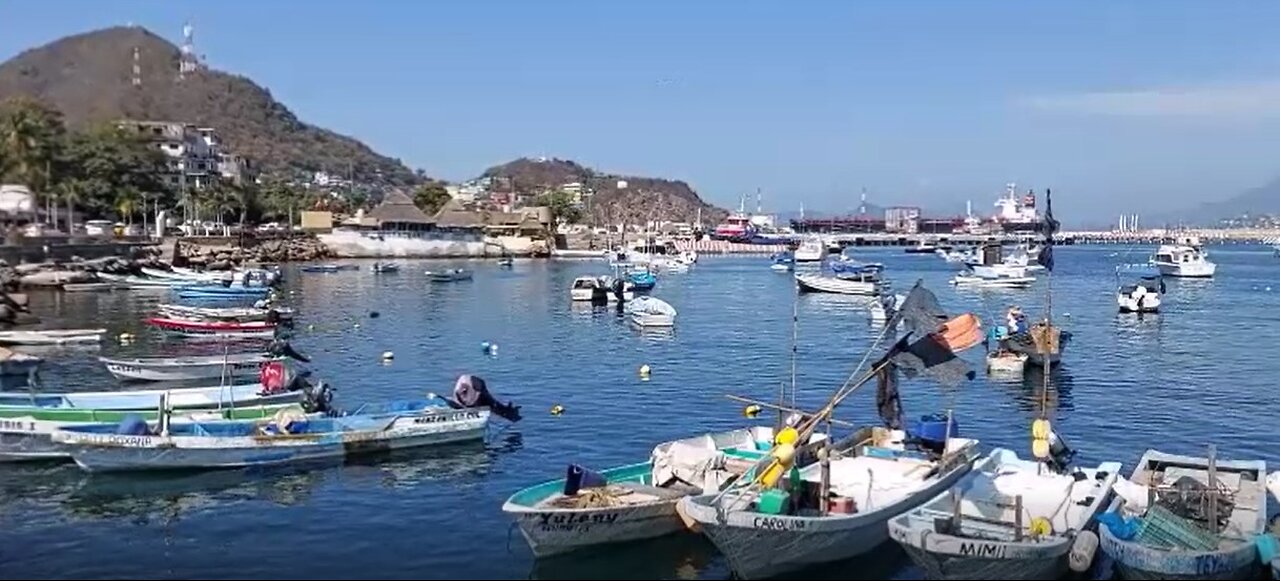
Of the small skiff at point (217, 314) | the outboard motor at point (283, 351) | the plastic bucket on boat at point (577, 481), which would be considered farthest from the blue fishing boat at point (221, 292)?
the plastic bucket on boat at point (577, 481)

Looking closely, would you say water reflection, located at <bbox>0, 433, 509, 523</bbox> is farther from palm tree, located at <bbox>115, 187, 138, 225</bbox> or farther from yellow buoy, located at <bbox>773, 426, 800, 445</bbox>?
palm tree, located at <bbox>115, 187, 138, 225</bbox>

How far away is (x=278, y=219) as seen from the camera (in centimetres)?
16662

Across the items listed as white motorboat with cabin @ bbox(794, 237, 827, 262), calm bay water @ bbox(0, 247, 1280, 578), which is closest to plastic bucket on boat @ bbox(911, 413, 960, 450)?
calm bay water @ bbox(0, 247, 1280, 578)

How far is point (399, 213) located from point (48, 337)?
10205cm

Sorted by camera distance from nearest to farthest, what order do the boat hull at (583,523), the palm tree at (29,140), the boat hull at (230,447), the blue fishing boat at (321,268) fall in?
the boat hull at (583,523) → the boat hull at (230,447) → the palm tree at (29,140) → the blue fishing boat at (321,268)

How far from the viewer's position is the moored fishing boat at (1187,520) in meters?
17.4

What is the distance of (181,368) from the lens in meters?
41.3

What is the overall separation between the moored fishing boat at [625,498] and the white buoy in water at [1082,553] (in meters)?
5.85

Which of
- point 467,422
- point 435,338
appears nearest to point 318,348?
point 435,338

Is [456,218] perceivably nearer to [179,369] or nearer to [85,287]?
[85,287]

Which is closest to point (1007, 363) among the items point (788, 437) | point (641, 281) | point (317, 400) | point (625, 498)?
point (788, 437)

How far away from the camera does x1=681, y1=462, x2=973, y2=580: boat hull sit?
1784 cm

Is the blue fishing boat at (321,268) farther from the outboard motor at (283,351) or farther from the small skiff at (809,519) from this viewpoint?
the small skiff at (809,519)

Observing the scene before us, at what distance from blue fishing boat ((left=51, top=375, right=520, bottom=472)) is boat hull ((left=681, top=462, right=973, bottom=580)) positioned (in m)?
11.3
